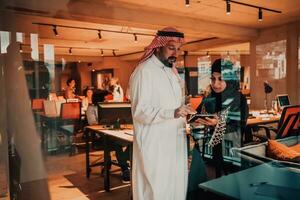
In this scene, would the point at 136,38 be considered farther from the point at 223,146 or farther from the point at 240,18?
the point at 223,146

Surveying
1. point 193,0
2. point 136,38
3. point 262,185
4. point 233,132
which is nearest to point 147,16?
point 193,0

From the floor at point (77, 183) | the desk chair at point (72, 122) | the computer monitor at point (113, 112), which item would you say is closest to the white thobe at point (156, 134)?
the floor at point (77, 183)

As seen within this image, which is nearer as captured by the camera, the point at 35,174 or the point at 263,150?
the point at 263,150

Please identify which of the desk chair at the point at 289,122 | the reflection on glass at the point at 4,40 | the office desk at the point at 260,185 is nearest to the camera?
the office desk at the point at 260,185

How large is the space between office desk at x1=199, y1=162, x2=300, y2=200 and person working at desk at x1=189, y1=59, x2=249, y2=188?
59 cm

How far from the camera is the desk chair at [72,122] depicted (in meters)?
4.99

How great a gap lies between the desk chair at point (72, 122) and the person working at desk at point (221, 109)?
3.10 metres

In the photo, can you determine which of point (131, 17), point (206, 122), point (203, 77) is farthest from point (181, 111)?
point (131, 17)

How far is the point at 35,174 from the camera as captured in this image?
333 cm

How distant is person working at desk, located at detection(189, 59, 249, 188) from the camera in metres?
2.38

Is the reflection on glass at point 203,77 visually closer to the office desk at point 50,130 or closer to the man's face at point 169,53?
the man's face at point 169,53

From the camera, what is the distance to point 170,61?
1947mm

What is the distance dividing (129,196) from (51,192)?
94 centimetres

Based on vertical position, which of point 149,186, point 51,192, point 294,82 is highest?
point 294,82
